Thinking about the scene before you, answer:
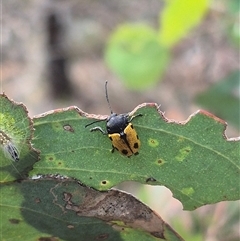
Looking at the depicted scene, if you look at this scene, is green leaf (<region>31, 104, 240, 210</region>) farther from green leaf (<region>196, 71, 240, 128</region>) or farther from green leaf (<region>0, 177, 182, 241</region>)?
green leaf (<region>196, 71, 240, 128</region>)

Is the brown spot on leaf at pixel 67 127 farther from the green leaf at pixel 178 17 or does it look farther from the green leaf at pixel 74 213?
the green leaf at pixel 178 17

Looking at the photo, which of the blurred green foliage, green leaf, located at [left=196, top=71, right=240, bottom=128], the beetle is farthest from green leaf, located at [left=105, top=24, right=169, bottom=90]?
the beetle

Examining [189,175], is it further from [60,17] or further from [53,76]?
[53,76]

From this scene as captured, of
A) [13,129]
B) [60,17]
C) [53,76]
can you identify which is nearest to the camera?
[13,129]

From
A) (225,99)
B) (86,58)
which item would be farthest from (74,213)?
(86,58)

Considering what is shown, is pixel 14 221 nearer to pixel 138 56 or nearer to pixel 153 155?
pixel 153 155

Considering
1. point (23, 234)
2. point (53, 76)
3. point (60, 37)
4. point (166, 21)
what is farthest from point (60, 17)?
point (23, 234)
